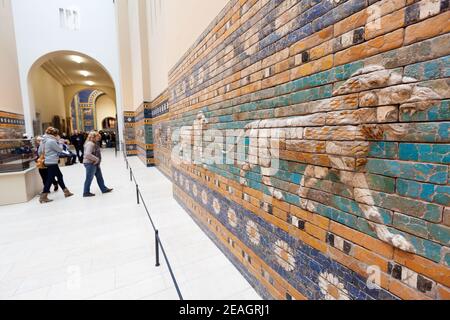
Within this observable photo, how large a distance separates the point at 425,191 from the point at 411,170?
3.6 inches

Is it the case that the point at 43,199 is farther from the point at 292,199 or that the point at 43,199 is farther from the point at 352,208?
the point at 352,208

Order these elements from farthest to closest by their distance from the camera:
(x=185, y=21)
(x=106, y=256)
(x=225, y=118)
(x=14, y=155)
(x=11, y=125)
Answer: (x=11, y=125) < (x=14, y=155) < (x=185, y=21) < (x=106, y=256) < (x=225, y=118)

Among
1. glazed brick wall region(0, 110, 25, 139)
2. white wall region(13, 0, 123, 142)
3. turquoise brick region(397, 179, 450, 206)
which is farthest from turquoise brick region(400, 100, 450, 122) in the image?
white wall region(13, 0, 123, 142)

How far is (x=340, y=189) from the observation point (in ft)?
3.94

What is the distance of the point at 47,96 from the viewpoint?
14.5m

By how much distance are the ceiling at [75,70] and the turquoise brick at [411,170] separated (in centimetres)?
1428

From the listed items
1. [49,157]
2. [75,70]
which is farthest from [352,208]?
[75,70]

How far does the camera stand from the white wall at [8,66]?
8.26 meters

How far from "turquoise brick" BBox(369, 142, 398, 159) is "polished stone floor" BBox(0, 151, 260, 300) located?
1597mm

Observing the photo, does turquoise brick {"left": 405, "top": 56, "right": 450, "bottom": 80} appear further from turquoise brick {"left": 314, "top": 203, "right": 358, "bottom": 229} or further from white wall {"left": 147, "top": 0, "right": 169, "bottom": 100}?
white wall {"left": 147, "top": 0, "right": 169, "bottom": 100}

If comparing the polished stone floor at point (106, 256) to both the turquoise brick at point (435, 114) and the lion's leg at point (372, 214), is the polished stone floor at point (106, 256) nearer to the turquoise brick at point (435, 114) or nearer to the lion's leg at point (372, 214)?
the lion's leg at point (372, 214)

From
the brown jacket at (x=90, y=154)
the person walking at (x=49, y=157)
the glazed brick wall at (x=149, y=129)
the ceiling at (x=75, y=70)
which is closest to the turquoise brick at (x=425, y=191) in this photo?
the brown jacket at (x=90, y=154)

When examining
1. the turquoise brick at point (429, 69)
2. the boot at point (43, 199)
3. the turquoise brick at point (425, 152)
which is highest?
the turquoise brick at point (429, 69)

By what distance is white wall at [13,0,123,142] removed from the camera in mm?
10023
